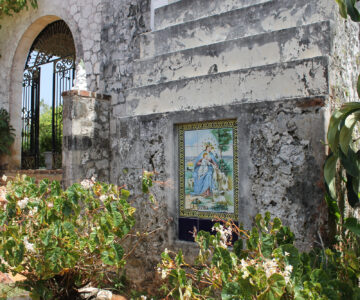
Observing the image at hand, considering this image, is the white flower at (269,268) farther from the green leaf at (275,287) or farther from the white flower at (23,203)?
the white flower at (23,203)

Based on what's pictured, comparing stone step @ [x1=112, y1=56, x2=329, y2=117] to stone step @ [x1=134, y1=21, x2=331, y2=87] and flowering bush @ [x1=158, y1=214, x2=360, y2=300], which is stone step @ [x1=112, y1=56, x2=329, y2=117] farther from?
flowering bush @ [x1=158, y1=214, x2=360, y2=300]

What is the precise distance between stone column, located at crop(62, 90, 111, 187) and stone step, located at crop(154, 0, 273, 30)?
170cm

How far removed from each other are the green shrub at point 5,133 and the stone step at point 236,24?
5.92m

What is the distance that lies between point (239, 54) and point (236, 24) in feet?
1.36

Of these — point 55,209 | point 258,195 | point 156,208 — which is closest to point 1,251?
point 55,209

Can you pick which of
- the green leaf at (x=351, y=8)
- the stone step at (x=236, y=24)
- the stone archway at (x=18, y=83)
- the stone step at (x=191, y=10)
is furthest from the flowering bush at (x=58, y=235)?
the stone archway at (x=18, y=83)

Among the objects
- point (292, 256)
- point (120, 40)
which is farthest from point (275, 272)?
point (120, 40)

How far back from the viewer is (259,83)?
13.0ft

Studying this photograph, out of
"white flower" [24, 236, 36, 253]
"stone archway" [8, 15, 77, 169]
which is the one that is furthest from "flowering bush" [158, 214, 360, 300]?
"stone archway" [8, 15, 77, 169]

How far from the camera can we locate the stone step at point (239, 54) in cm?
380

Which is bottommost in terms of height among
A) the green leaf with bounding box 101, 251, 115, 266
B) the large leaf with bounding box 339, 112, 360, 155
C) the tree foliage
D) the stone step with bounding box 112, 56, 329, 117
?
the green leaf with bounding box 101, 251, 115, 266

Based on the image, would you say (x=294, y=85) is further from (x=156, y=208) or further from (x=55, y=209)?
(x=55, y=209)

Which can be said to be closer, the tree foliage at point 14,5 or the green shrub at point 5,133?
the tree foliage at point 14,5

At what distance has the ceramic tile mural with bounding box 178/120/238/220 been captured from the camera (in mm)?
4090
